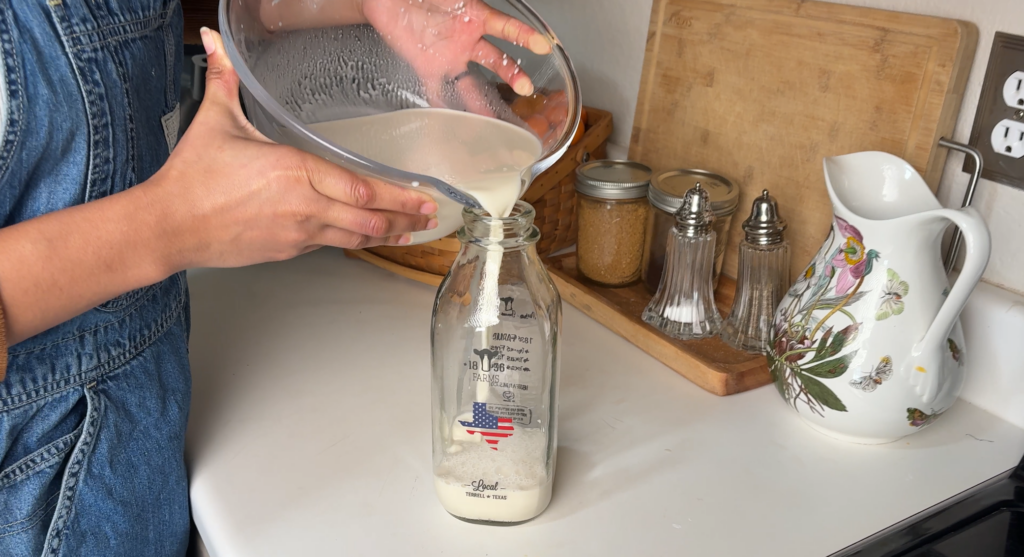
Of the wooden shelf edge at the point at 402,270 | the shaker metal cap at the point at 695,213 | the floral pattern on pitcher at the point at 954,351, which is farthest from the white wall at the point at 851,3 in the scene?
the wooden shelf edge at the point at 402,270

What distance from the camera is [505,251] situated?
0.65 m

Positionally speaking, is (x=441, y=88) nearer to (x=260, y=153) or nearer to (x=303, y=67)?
(x=303, y=67)

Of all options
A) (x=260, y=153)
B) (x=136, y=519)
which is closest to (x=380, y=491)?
(x=136, y=519)

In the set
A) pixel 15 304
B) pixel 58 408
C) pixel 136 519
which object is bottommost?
pixel 136 519

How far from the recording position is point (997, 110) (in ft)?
2.56

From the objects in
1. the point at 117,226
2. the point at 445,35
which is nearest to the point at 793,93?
the point at 445,35

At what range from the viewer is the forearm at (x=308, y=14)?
652mm

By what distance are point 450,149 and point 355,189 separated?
0.49ft

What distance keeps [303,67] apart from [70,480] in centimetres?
38

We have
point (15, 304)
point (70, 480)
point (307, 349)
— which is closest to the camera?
point (15, 304)

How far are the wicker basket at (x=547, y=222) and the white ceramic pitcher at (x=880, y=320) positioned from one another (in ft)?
1.27

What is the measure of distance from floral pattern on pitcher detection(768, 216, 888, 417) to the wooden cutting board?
14 centimetres

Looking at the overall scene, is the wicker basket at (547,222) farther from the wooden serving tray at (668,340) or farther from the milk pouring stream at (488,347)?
the milk pouring stream at (488,347)

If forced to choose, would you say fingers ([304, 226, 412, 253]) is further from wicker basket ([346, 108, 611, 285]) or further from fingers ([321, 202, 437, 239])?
wicker basket ([346, 108, 611, 285])
